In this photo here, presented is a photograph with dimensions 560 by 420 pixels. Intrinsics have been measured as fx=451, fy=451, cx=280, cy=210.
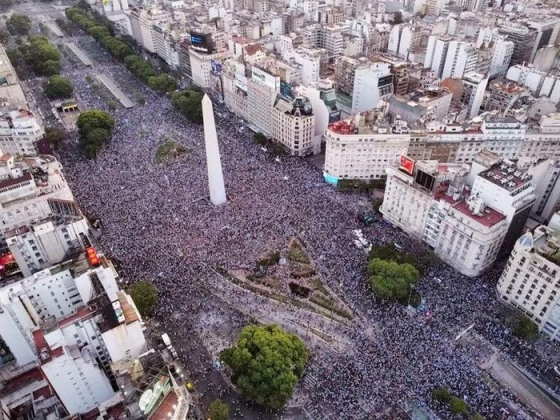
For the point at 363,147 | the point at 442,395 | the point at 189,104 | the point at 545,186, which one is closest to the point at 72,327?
the point at 442,395

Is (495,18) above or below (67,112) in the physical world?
above

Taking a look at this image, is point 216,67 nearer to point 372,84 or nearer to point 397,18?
point 372,84

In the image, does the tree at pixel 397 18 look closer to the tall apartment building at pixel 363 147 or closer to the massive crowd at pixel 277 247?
the massive crowd at pixel 277 247

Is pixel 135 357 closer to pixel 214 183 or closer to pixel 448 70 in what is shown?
pixel 214 183

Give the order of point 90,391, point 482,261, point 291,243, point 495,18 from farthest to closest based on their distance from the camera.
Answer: point 495,18, point 291,243, point 482,261, point 90,391

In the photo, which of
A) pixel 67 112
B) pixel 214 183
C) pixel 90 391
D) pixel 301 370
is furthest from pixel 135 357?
pixel 67 112
